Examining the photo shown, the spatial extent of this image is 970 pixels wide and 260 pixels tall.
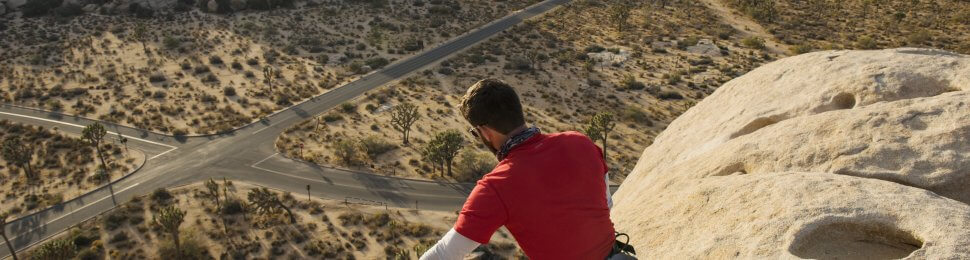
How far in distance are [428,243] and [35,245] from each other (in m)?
26.8

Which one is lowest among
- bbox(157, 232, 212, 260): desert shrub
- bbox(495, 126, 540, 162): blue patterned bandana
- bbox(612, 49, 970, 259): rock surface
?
bbox(157, 232, 212, 260): desert shrub

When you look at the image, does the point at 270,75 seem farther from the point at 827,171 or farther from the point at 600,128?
the point at 827,171

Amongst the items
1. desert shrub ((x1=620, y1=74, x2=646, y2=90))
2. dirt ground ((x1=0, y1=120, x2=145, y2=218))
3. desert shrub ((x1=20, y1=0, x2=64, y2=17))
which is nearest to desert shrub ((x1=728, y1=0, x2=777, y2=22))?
desert shrub ((x1=620, y1=74, x2=646, y2=90))

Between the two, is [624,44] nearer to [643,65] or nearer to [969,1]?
[643,65]

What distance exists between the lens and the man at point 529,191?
534 cm

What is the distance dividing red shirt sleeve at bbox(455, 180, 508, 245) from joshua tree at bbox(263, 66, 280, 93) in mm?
63268

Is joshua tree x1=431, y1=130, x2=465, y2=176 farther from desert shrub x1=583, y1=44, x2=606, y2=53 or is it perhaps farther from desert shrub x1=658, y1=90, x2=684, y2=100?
desert shrub x1=583, y1=44, x2=606, y2=53

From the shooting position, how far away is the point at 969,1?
82812mm

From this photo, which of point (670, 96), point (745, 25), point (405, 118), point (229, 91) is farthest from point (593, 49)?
point (229, 91)

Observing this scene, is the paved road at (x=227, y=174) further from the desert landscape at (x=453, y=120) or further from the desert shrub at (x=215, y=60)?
the desert shrub at (x=215, y=60)

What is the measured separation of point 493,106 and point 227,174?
46.6 meters

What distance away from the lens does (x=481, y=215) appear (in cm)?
529

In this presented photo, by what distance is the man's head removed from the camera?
540 cm

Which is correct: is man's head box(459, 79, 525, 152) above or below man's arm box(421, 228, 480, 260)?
above
